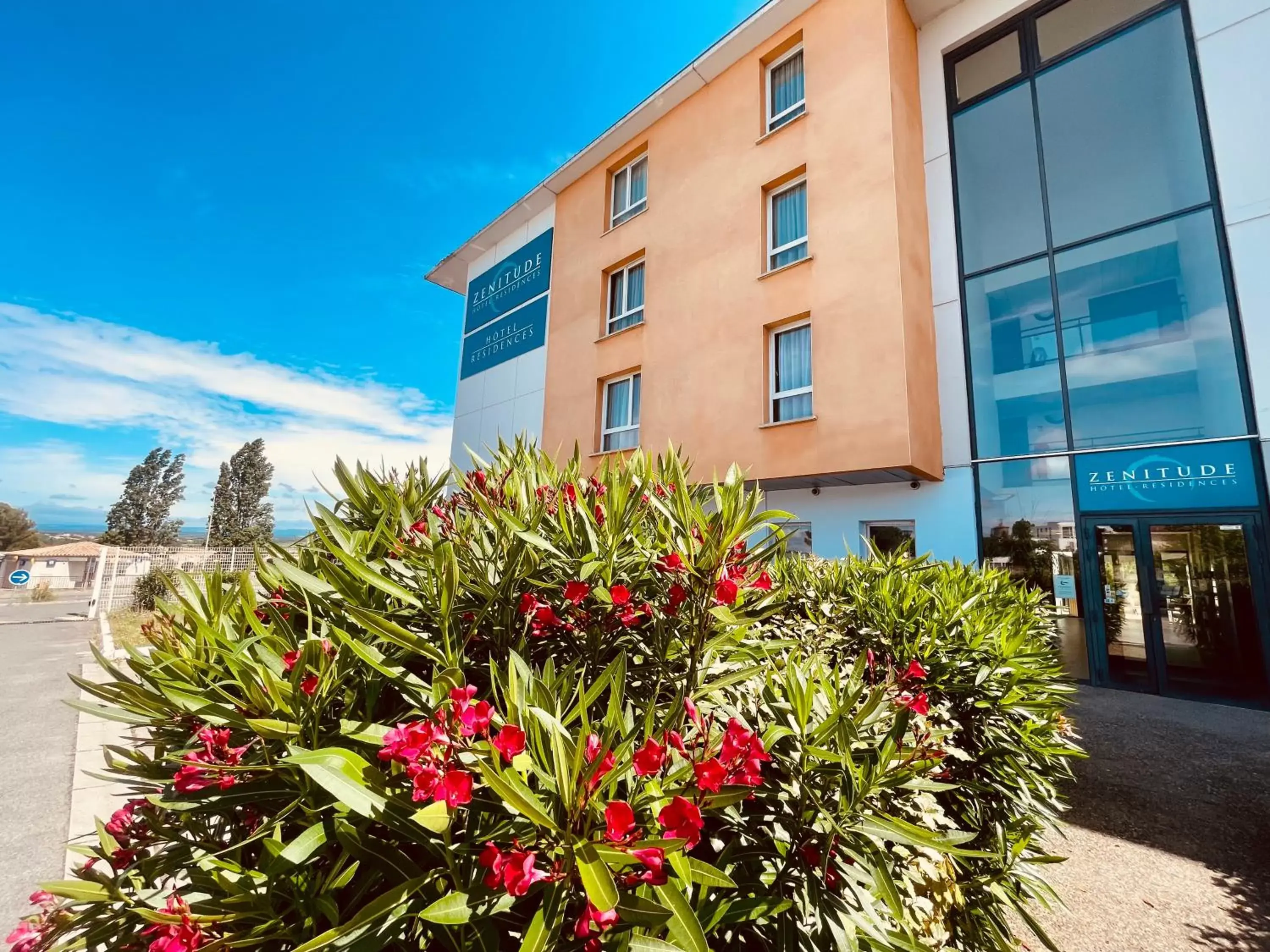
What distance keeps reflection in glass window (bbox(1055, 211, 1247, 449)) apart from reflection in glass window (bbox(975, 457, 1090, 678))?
83cm

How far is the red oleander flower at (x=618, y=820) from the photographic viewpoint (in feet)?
3.47

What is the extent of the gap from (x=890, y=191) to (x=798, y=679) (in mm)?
10506

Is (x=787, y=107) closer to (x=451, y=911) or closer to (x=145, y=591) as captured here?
(x=451, y=911)

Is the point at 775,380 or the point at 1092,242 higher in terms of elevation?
the point at 1092,242

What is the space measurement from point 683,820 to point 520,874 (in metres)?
0.32

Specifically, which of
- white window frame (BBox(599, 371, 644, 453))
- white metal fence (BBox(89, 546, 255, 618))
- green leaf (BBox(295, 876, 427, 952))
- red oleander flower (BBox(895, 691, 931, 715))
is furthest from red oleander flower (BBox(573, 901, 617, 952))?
white metal fence (BBox(89, 546, 255, 618))

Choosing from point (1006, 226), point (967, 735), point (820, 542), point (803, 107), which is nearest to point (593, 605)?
point (967, 735)

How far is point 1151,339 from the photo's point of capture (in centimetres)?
893

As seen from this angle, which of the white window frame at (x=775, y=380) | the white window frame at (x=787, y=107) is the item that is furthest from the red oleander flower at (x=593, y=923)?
the white window frame at (x=787, y=107)

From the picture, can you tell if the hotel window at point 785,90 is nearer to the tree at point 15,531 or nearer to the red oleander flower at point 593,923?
the red oleander flower at point 593,923

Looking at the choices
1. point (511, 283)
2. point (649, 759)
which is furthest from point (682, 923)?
point (511, 283)

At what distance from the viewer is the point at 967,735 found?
120 inches

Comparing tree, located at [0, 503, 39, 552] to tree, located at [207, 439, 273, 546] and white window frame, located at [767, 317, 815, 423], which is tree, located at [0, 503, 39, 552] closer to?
tree, located at [207, 439, 273, 546]

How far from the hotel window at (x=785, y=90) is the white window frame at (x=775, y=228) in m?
1.21
